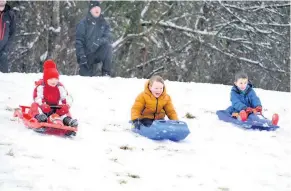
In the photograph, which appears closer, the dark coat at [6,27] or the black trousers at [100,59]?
the dark coat at [6,27]

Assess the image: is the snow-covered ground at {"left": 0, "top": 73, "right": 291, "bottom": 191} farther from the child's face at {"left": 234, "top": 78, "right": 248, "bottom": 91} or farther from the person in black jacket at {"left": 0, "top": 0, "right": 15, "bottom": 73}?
the person in black jacket at {"left": 0, "top": 0, "right": 15, "bottom": 73}

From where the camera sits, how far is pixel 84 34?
1066 cm

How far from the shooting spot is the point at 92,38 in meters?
10.7

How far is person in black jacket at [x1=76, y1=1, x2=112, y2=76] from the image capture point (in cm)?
1060

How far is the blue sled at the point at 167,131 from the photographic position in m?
6.05

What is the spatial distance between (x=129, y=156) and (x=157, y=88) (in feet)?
5.05

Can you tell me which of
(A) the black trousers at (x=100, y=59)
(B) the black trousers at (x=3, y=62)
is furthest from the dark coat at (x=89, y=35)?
(B) the black trousers at (x=3, y=62)

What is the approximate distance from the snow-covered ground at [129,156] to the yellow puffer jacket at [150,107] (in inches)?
12.1

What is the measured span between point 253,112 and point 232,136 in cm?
97

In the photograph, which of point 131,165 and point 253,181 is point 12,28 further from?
point 253,181

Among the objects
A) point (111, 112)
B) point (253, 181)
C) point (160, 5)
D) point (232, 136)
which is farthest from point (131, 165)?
point (160, 5)

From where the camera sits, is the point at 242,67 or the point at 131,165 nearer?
the point at 131,165

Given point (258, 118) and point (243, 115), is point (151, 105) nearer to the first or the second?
point (243, 115)

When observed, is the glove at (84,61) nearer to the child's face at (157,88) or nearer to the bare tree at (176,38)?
the child's face at (157,88)
